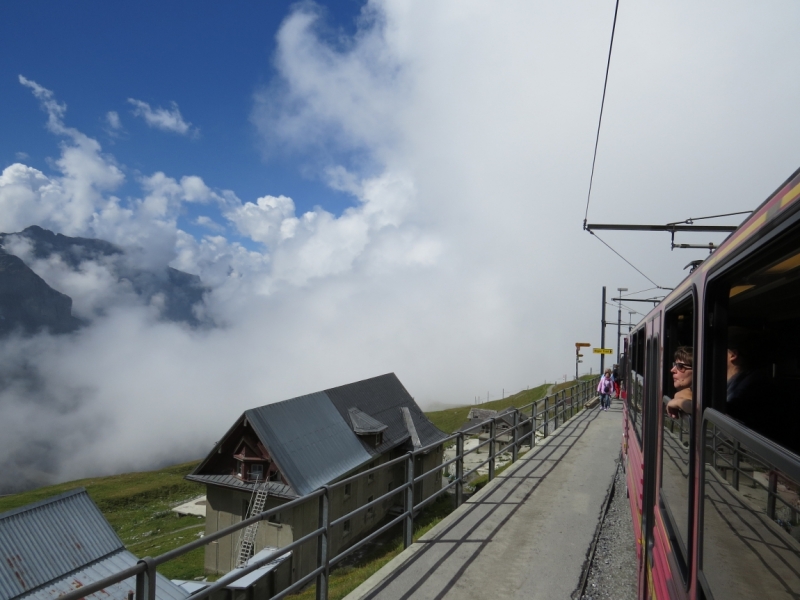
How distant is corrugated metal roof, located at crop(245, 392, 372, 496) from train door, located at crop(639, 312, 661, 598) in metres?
22.7

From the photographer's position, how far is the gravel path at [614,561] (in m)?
5.49

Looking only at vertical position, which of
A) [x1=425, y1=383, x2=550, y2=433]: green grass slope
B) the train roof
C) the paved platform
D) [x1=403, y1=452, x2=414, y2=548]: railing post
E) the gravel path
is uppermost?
the train roof

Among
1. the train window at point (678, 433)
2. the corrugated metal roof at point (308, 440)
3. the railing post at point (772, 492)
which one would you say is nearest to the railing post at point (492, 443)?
the train window at point (678, 433)

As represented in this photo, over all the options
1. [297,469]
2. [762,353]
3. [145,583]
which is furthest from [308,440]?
[762,353]

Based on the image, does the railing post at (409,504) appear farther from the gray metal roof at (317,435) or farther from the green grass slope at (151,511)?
the green grass slope at (151,511)

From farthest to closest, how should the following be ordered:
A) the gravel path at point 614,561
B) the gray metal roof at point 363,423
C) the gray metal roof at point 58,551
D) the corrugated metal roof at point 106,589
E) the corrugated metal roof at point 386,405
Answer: the corrugated metal roof at point 386,405 → the gray metal roof at point 363,423 → the gray metal roof at point 58,551 → the corrugated metal roof at point 106,589 → the gravel path at point 614,561

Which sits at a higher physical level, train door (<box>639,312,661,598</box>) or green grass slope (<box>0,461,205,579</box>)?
train door (<box>639,312,661,598</box>)

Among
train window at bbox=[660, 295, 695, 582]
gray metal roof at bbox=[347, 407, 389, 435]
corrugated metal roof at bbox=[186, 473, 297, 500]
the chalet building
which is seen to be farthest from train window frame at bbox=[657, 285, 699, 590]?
gray metal roof at bbox=[347, 407, 389, 435]

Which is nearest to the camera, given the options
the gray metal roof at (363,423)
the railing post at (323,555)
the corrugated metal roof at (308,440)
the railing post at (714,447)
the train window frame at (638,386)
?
the railing post at (714,447)

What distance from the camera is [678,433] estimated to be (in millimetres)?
2914

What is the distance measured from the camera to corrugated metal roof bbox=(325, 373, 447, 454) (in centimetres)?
3378

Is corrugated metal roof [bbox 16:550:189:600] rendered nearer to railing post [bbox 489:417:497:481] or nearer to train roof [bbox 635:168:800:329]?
railing post [bbox 489:417:497:481]

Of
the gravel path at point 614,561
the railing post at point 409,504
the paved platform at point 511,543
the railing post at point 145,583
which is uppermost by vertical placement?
the railing post at point 145,583

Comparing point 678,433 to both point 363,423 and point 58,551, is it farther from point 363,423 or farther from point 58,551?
point 363,423
